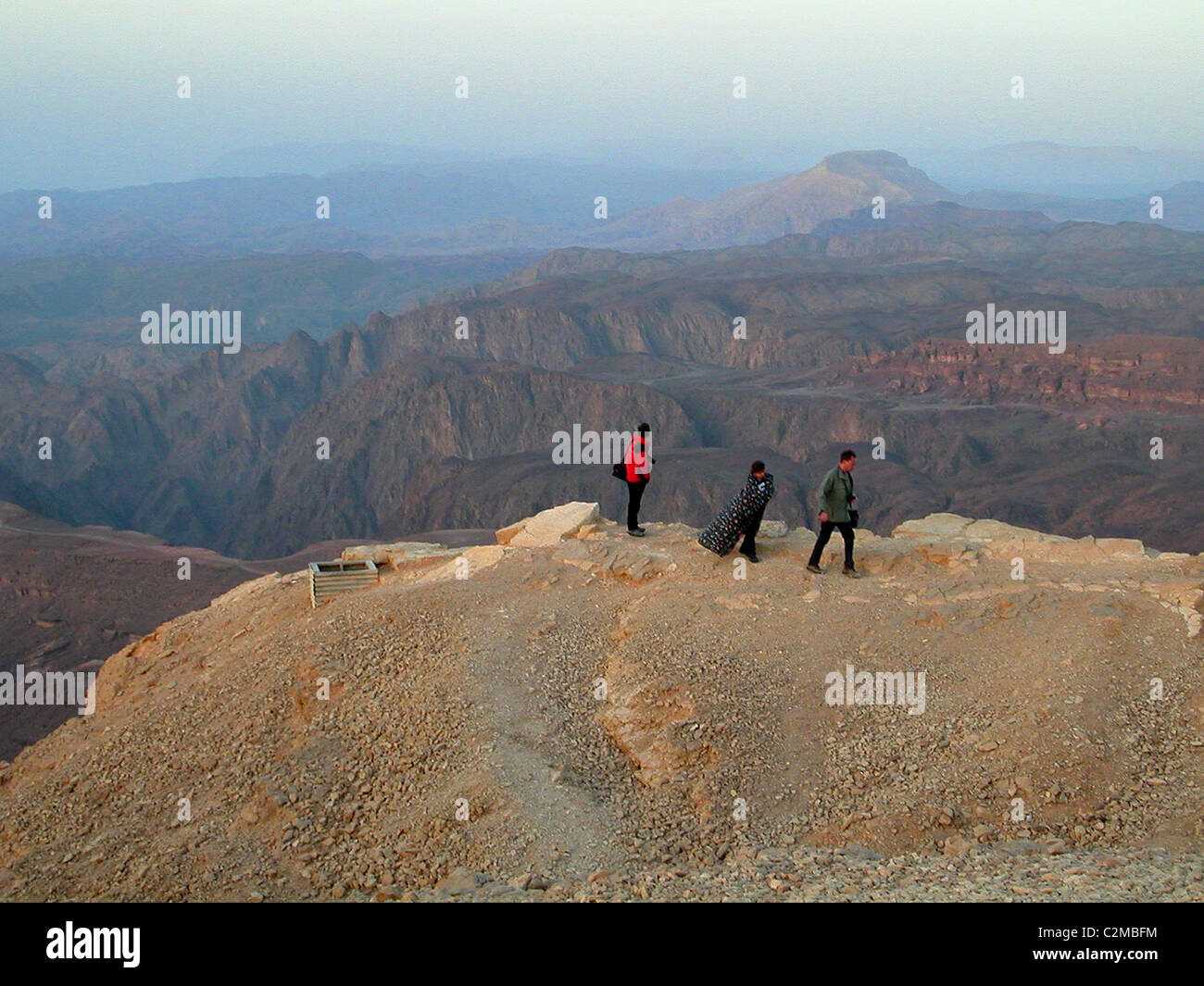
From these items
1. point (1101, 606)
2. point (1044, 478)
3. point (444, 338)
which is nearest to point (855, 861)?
point (1101, 606)

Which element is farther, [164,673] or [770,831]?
[164,673]

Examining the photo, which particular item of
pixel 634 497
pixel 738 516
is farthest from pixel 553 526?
pixel 738 516

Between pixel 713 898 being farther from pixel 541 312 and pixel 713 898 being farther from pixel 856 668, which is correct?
pixel 541 312

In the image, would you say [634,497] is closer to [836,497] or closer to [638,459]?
[638,459]

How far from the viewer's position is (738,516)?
35.8ft

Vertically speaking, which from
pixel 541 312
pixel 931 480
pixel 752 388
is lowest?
pixel 931 480

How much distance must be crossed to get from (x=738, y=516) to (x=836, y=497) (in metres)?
1.06

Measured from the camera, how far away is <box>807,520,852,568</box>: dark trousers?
1048cm

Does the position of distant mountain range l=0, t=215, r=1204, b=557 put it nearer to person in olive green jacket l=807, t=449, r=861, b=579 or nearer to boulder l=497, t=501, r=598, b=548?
boulder l=497, t=501, r=598, b=548

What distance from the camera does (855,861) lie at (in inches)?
268

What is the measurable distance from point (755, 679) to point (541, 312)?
308 ft

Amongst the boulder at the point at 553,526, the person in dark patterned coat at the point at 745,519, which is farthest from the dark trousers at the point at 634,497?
the person in dark patterned coat at the point at 745,519

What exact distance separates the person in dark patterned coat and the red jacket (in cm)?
100

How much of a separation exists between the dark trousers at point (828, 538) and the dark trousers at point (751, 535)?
60cm
